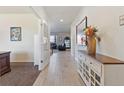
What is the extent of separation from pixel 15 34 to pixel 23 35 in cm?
36

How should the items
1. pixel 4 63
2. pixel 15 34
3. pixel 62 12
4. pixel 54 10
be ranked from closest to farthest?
pixel 4 63
pixel 54 10
pixel 15 34
pixel 62 12

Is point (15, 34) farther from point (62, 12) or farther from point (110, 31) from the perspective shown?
point (110, 31)

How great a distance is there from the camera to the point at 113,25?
11.1 ft

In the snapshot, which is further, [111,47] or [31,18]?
[31,18]

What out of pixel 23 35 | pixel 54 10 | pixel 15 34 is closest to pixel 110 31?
pixel 54 10

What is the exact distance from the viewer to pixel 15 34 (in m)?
7.68

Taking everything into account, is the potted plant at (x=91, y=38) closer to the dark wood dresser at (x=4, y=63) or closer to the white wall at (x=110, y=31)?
the white wall at (x=110, y=31)

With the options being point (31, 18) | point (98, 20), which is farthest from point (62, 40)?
point (98, 20)

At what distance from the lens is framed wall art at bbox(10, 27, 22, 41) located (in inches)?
302

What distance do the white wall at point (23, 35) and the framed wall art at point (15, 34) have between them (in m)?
0.14

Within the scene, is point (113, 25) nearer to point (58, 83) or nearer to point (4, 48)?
point (58, 83)

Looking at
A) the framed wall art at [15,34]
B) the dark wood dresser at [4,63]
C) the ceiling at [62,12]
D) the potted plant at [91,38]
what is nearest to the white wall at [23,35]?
the framed wall art at [15,34]

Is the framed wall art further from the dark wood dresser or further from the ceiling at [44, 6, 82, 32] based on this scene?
the dark wood dresser
